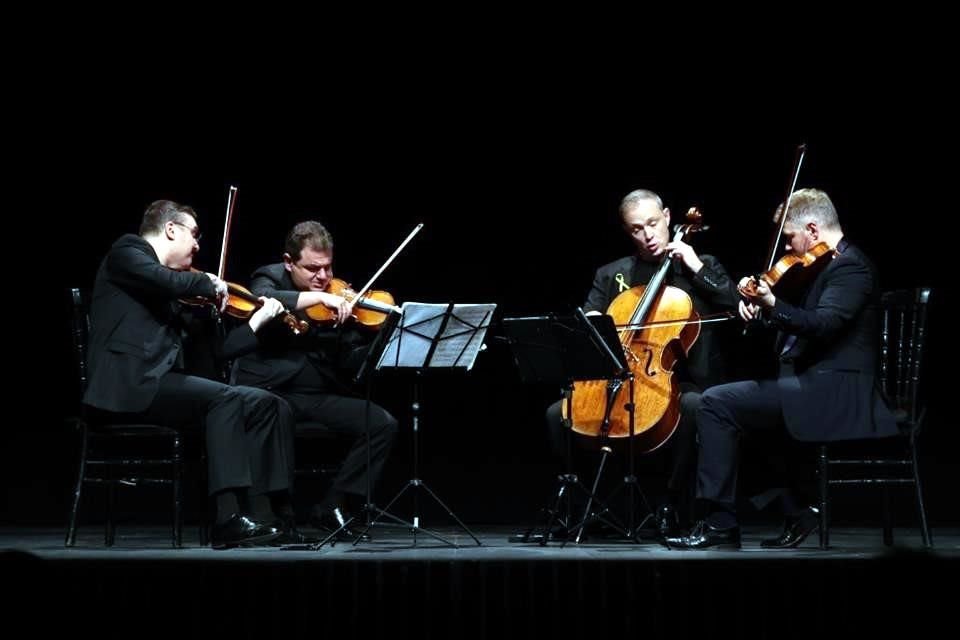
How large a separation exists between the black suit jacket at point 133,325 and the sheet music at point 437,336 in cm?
73

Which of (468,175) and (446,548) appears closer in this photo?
(446,548)

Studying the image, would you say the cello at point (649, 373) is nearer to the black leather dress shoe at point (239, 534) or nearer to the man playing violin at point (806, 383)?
the man playing violin at point (806, 383)

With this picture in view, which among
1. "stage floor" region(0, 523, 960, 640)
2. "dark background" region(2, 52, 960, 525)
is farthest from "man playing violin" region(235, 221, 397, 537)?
"stage floor" region(0, 523, 960, 640)

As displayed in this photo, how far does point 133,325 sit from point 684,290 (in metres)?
2.05

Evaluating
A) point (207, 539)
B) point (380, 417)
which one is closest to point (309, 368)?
point (380, 417)

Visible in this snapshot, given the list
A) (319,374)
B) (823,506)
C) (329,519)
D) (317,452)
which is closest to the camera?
(823,506)

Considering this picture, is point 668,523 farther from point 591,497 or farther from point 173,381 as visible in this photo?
point 173,381

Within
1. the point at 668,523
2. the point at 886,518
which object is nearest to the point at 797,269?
the point at 886,518

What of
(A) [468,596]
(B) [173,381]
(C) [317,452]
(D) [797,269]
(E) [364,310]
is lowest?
(A) [468,596]

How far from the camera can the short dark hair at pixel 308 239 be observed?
5.32m

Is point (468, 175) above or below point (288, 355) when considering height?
above

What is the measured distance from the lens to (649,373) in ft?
15.7

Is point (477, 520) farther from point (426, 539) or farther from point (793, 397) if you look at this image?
point (793, 397)

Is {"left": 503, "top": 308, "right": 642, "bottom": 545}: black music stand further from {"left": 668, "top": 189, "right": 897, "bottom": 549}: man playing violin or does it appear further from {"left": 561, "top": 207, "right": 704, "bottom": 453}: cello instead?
{"left": 668, "top": 189, "right": 897, "bottom": 549}: man playing violin
